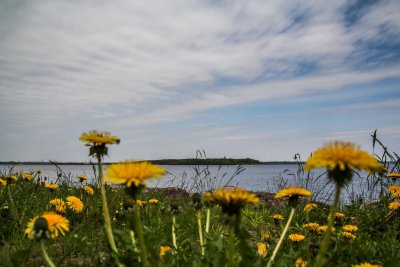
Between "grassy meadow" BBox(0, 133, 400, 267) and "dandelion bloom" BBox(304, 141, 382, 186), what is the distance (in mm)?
23

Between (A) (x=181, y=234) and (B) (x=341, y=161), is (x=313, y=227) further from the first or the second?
(B) (x=341, y=161)

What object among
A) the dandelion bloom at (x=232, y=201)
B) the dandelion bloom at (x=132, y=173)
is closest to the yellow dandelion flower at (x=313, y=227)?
the dandelion bloom at (x=232, y=201)

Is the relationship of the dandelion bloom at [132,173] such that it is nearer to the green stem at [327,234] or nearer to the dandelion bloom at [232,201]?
the dandelion bloom at [232,201]

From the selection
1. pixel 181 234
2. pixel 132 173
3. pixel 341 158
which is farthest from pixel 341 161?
pixel 181 234

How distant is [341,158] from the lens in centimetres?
187

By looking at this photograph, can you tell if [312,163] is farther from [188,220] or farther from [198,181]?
[198,181]

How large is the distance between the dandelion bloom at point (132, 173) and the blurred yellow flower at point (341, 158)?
846 mm

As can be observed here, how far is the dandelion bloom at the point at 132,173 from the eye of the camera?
192 cm

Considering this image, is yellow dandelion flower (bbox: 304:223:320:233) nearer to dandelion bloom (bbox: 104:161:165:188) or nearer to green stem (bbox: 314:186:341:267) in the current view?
green stem (bbox: 314:186:341:267)

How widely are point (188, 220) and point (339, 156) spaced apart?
338 centimetres

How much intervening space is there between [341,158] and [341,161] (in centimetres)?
3

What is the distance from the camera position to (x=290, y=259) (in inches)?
101

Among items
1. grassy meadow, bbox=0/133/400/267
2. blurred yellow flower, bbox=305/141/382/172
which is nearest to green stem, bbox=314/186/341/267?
grassy meadow, bbox=0/133/400/267

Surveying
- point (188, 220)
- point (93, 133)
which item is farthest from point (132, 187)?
point (188, 220)
